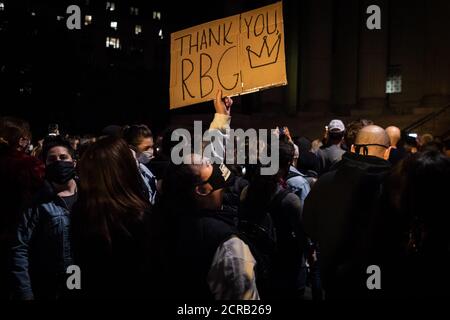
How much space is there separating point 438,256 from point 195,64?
4004mm

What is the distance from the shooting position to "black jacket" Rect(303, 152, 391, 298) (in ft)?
11.7

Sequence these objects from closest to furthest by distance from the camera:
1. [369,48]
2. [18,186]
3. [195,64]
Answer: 1. [18,186]
2. [195,64]
3. [369,48]

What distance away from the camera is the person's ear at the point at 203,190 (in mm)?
3206

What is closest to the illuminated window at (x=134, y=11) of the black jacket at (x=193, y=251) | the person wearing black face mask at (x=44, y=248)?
the person wearing black face mask at (x=44, y=248)

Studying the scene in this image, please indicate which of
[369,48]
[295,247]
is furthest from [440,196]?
[369,48]

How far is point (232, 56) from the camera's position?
20.4 ft

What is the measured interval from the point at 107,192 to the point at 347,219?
180cm

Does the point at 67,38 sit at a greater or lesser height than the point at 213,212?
greater

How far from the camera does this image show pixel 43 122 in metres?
42.0

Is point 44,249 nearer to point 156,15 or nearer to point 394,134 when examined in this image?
point 394,134

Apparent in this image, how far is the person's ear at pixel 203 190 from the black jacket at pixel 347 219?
1.07 m

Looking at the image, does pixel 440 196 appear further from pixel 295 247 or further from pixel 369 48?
pixel 369 48

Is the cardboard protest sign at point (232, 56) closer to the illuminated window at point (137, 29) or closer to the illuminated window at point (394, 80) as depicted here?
the illuminated window at point (394, 80)
